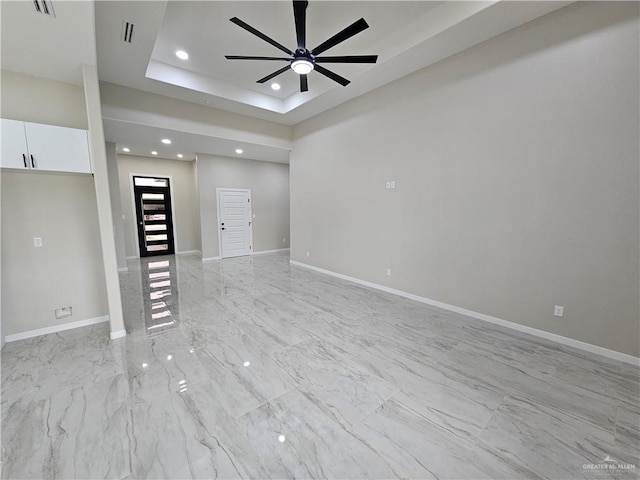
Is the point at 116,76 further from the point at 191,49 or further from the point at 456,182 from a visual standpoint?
the point at 456,182

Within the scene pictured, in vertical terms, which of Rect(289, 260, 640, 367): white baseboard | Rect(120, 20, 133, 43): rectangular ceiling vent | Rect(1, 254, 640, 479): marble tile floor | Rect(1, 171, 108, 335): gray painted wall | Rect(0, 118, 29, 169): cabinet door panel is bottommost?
Rect(1, 254, 640, 479): marble tile floor

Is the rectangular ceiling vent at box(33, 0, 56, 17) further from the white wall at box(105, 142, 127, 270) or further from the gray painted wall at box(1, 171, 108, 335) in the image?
the white wall at box(105, 142, 127, 270)

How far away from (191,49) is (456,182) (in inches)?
167

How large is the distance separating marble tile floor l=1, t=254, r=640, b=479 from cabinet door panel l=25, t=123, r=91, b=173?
1923mm

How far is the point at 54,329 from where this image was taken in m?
3.10

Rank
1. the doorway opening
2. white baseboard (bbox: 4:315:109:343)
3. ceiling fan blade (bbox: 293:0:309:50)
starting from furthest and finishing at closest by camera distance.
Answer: the doorway opening → white baseboard (bbox: 4:315:109:343) → ceiling fan blade (bbox: 293:0:309:50)

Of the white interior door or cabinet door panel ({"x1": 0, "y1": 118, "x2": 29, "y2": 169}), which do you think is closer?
cabinet door panel ({"x1": 0, "y1": 118, "x2": 29, "y2": 169})

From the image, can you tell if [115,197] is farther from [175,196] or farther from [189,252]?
[189,252]

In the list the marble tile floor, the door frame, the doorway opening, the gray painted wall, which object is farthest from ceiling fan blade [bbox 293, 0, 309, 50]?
the doorway opening

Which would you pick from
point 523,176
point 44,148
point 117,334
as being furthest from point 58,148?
point 523,176

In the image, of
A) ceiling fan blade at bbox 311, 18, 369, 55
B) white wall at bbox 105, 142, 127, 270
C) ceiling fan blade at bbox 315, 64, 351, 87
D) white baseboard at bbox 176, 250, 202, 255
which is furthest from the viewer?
white baseboard at bbox 176, 250, 202, 255

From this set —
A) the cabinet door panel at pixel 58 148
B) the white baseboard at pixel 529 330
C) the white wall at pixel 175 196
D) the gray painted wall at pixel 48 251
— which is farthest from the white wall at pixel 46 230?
the white wall at pixel 175 196

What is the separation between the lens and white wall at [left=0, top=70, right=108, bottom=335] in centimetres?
277

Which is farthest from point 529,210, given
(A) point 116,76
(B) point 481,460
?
(A) point 116,76
